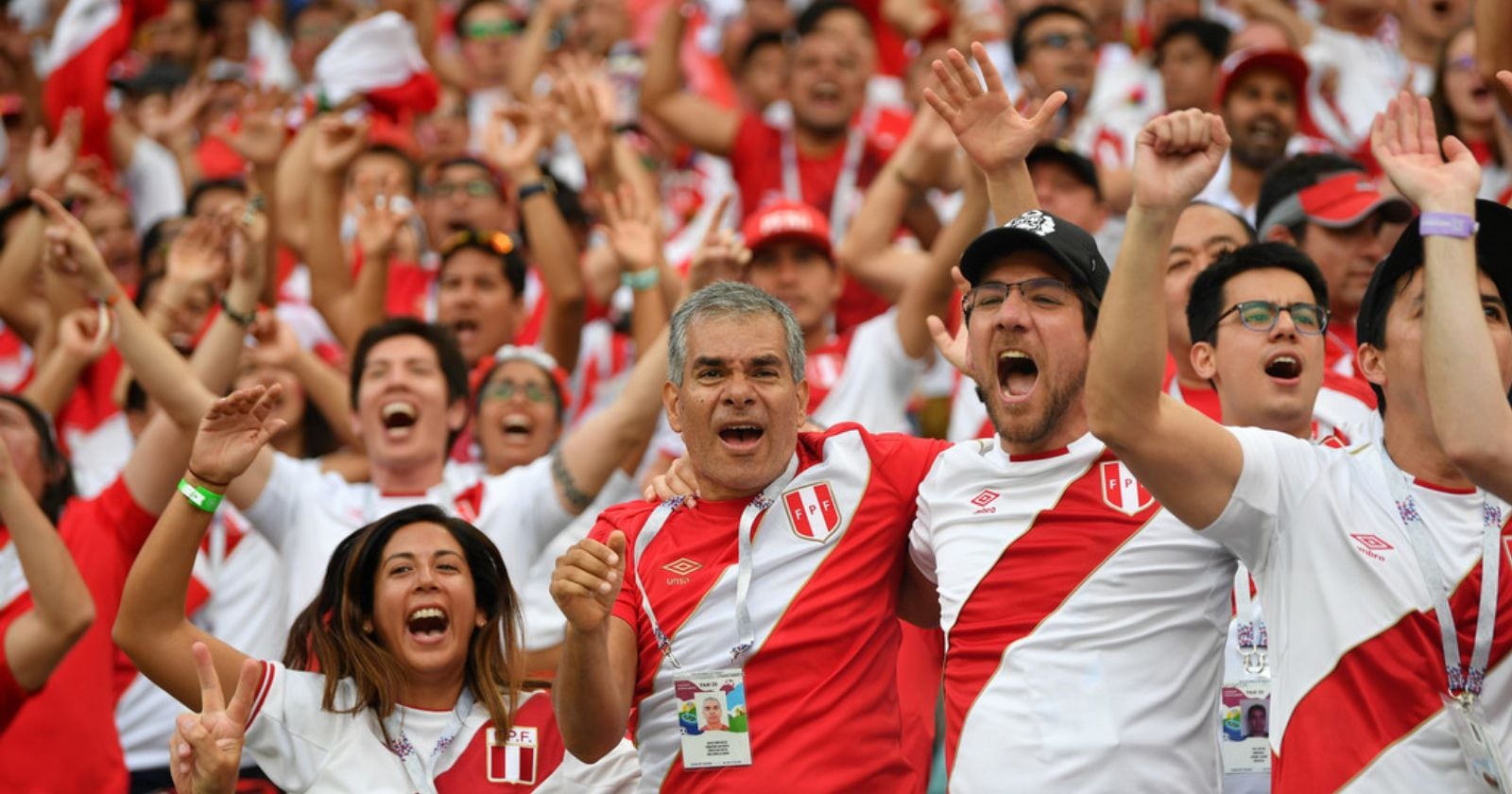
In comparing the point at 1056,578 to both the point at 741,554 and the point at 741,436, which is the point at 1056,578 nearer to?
the point at 741,554

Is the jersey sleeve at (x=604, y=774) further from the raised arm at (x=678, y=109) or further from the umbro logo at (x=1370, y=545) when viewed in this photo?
the raised arm at (x=678, y=109)

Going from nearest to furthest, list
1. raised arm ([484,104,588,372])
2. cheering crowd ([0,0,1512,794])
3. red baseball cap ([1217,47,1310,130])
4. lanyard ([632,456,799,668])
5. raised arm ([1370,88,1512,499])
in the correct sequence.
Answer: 1. raised arm ([1370,88,1512,499])
2. cheering crowd ([0,0,1512,794])
3. lanyard ([632,456,799,668])
4. raised arm ([484,104,588,372])
5. red baseball cap ([1217,47,1310,130])

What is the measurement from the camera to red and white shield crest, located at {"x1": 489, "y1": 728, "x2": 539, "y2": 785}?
5078mm

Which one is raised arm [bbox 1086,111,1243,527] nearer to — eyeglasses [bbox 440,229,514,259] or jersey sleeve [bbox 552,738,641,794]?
jersey sleeve [bbox 552,738,641,794]

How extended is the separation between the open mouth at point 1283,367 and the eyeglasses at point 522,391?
317 cm

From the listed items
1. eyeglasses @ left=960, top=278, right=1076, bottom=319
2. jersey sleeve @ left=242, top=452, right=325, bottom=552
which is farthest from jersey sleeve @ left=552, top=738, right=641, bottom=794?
jersey sleeve @ left=242, top=452, right=325, bottom=552

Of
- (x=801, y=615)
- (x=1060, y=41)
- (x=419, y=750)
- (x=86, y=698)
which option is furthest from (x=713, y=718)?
(x=1060, y=41)

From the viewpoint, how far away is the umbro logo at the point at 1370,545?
4.02 meters

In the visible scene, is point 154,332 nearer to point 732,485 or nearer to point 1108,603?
point 732,485

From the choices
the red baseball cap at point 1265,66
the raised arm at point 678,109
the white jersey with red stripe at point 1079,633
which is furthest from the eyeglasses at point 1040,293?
the raised arm at point 678,109

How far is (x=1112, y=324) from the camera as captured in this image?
12.4ft

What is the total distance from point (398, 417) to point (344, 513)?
420 millimetres

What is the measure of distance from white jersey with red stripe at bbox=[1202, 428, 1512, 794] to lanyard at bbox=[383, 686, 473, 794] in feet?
7.15

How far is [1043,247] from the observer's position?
4500mm
